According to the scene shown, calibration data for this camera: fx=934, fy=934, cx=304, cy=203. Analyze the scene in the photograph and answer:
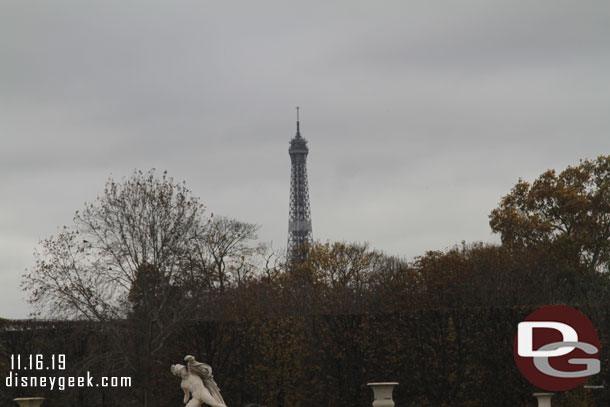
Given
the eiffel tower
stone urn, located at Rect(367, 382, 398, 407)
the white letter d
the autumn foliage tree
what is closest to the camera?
the white letter d

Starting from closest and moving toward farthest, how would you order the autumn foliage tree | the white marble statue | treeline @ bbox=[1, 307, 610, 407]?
the white marble statue
treeline @ bbox=[1, 307, 610, 407]
the autumn foliage tree

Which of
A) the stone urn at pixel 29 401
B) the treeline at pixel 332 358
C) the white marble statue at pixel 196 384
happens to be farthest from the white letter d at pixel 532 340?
the stone urn at pixel 29 401

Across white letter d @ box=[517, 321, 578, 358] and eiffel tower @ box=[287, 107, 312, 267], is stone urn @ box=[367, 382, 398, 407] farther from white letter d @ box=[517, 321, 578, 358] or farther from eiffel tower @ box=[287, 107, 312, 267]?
eiffel tower @ box=[287, 107, 312, 267]

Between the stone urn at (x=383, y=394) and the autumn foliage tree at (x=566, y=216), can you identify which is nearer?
the stone urn at (x=383, y=394)

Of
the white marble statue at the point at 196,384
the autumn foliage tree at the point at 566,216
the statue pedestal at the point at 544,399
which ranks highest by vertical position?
the autumn foliage tree at the point at 566,216

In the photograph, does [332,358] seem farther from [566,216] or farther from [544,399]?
[566,216]

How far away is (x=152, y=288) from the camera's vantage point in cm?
2755

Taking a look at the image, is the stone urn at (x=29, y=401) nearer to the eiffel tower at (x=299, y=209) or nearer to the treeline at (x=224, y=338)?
the treeline at (x=224, y=338)

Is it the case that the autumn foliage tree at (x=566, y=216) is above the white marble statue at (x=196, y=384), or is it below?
above

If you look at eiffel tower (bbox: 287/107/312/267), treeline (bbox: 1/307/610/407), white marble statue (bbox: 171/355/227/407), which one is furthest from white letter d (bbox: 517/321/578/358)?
eiffel tower (bbox: 287/107/312/267)

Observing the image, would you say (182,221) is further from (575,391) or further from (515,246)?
(515,246)

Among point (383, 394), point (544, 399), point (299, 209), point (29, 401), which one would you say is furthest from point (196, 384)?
point (299, 209)

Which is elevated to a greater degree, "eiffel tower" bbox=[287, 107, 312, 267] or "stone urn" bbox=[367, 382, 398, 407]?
"eiffel tower" bbox=[287, 107, 312, 267]

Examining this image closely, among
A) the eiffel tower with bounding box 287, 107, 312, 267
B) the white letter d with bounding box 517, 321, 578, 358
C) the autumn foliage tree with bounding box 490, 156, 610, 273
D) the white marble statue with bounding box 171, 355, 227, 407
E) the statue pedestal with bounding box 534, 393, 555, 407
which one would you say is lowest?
the statue pedestal with bounding box 534, 393, 555, 407
